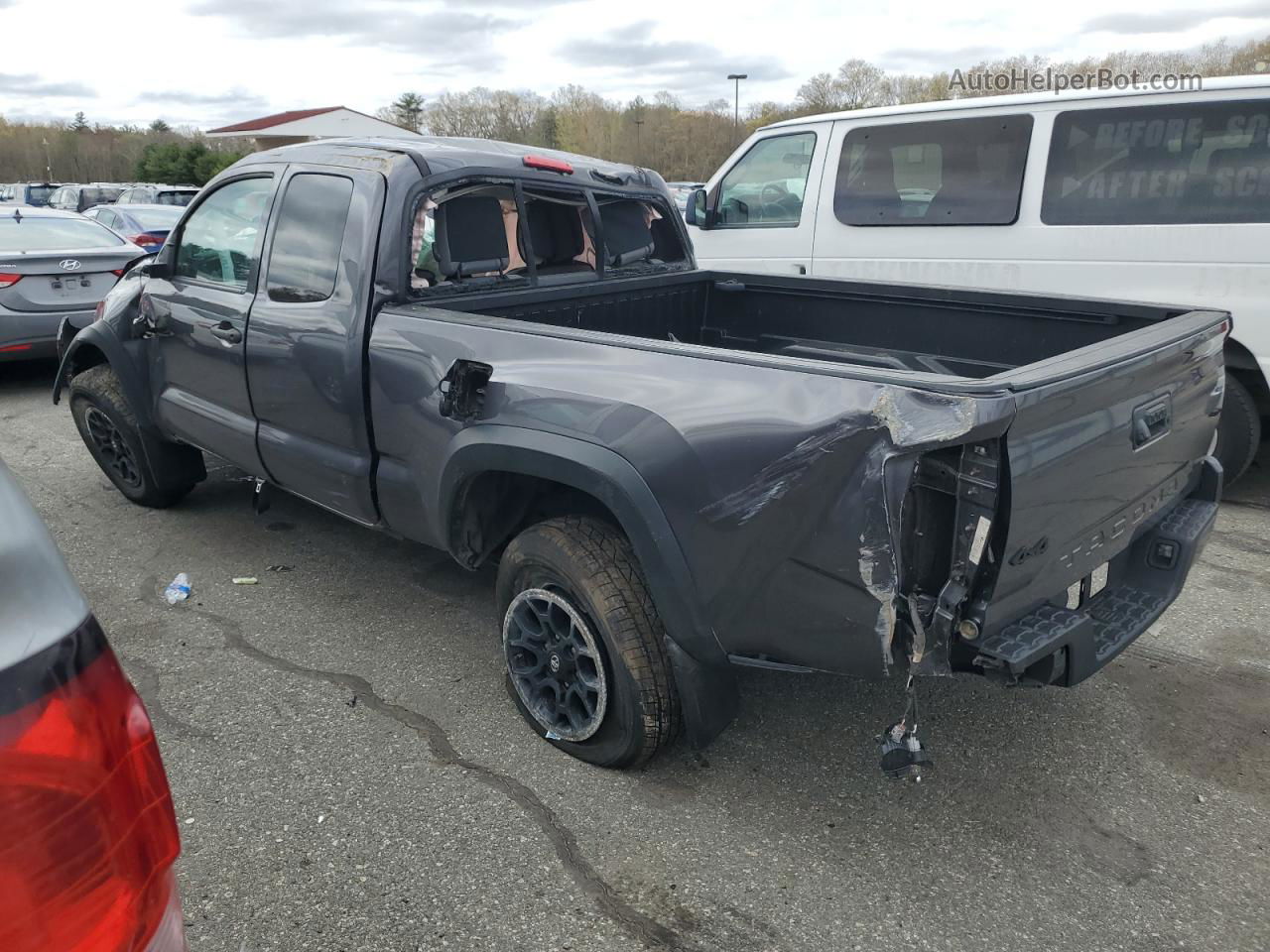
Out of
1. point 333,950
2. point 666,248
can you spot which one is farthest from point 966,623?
point 666,248

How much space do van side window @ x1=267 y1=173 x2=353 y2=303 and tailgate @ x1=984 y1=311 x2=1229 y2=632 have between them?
2.43 metres

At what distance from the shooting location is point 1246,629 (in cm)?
370

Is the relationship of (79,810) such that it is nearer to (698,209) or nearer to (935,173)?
(935,173)

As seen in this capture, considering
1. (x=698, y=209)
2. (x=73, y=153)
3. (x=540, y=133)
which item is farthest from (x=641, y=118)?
(x=698, y=209)

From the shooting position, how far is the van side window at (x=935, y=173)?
555 cm

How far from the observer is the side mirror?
268 inches

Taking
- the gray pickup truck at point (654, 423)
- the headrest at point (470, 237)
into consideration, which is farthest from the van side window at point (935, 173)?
the headrest at point (470, 237)

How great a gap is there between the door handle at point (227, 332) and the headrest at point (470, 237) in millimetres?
938

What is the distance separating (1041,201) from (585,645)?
429cm

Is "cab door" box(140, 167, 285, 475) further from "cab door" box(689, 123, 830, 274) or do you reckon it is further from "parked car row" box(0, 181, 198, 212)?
"parked car row" box(0, 181, 198, 212)

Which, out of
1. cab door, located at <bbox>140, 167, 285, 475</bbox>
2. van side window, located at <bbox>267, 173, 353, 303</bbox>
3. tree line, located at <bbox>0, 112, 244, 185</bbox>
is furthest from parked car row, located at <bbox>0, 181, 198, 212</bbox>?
tree line, located at <bbox>0, 112, 244, 185</bbox>

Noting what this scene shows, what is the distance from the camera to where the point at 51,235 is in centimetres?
812

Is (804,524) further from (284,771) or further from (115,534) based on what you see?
(115,534)

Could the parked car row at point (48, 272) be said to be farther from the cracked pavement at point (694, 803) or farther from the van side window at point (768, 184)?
the van side window at point (768, 184)
